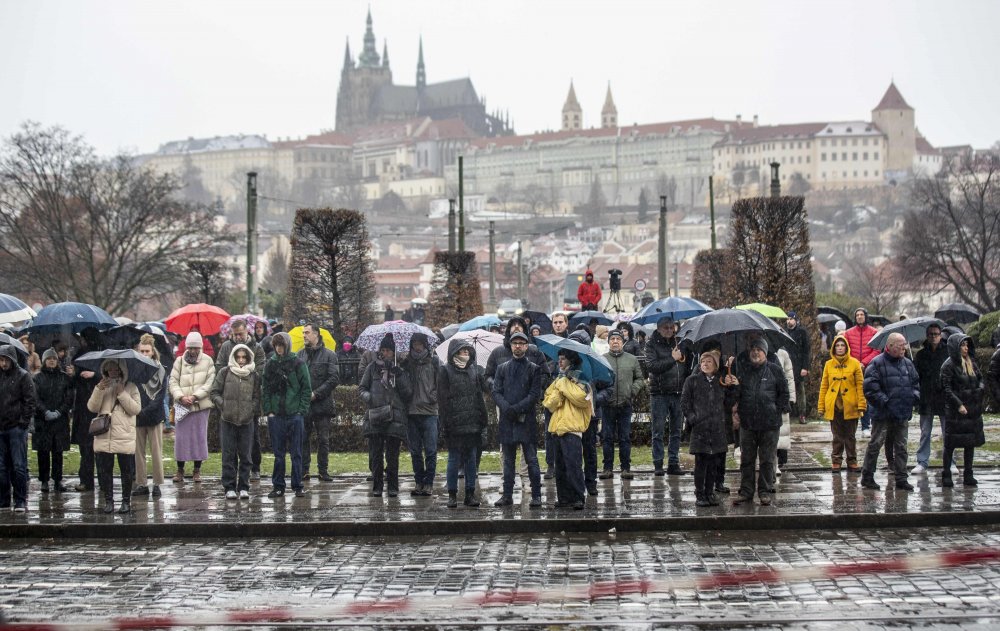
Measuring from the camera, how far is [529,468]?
13.4 m

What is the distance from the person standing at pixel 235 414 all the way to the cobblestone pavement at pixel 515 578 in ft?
6.33

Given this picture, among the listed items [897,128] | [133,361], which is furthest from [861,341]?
[897,128]

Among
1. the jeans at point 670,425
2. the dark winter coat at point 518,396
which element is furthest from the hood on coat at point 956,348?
the dark winter coat at point 518,396

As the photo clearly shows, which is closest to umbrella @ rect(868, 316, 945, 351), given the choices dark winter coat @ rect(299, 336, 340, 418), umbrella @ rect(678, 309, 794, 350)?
umbrella @ rect(678, 309, 794, 350)

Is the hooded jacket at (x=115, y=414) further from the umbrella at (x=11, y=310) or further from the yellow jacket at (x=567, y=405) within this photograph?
the umbrella at (x=11, y=310)

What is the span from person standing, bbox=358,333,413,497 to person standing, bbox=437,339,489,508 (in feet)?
1.98

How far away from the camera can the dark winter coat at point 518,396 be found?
44.1 feet

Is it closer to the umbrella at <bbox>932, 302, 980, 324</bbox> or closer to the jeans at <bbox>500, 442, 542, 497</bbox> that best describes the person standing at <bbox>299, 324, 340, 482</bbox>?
the jeans at <bbox>500, 442, 542, 497</bbox>

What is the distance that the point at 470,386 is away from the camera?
13.8 meters

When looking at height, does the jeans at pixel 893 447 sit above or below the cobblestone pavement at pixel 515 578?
above

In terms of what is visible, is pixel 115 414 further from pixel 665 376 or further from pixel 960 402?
pixel 960 402

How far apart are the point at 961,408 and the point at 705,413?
2731mm

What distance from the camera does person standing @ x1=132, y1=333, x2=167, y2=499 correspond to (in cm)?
1487

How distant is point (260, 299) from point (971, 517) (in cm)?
3729
